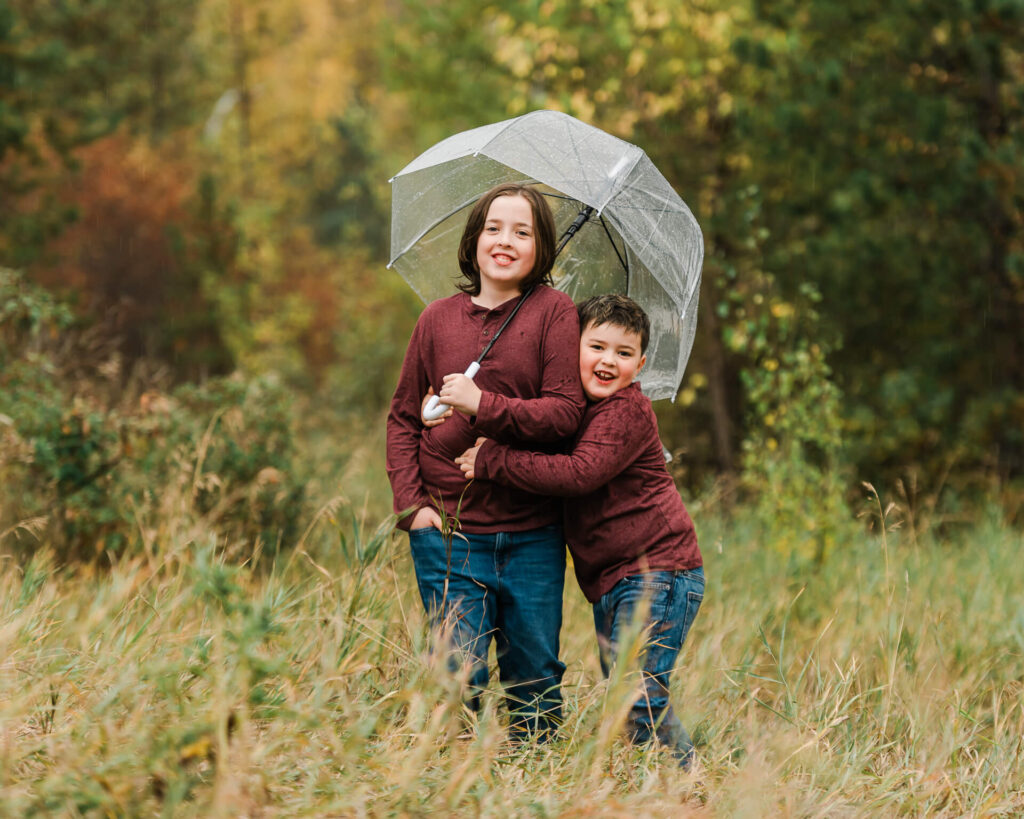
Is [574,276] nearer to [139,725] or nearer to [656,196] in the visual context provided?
[656,196]

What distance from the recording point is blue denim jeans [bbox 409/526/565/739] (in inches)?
115

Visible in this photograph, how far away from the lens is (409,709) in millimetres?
2598

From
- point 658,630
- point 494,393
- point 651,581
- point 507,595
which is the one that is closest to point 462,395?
point 494,393

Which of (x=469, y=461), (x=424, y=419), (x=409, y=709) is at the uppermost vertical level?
(x=424, y=419)

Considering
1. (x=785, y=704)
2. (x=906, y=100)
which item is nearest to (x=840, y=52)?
(x=906, y=100)

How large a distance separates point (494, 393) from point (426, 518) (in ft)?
1.37

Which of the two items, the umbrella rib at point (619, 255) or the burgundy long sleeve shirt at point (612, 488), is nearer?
the burgundy long sleeve shirt at point (612, 488)

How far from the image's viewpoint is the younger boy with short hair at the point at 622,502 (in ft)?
9.16

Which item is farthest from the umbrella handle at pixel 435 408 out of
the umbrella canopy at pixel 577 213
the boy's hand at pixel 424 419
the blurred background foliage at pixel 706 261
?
the blurred background foliage at pixel 706 261

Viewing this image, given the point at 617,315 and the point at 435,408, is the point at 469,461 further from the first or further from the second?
the point at 617,315

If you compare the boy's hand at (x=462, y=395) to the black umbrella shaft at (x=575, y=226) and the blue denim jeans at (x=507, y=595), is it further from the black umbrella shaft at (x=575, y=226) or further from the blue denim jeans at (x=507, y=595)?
the black umbrella shaft at (x=575, y=226)

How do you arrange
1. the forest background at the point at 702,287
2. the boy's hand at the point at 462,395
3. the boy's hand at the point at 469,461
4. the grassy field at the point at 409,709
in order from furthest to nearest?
the forest background at the point at 702,287 → the boy's hand at the point at 469,461 → the boy's hand at the point at 462,395 → the grassy field at the point at 409,709

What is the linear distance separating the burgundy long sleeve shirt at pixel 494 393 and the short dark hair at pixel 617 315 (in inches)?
2.4

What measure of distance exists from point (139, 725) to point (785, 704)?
1934 millimetres
